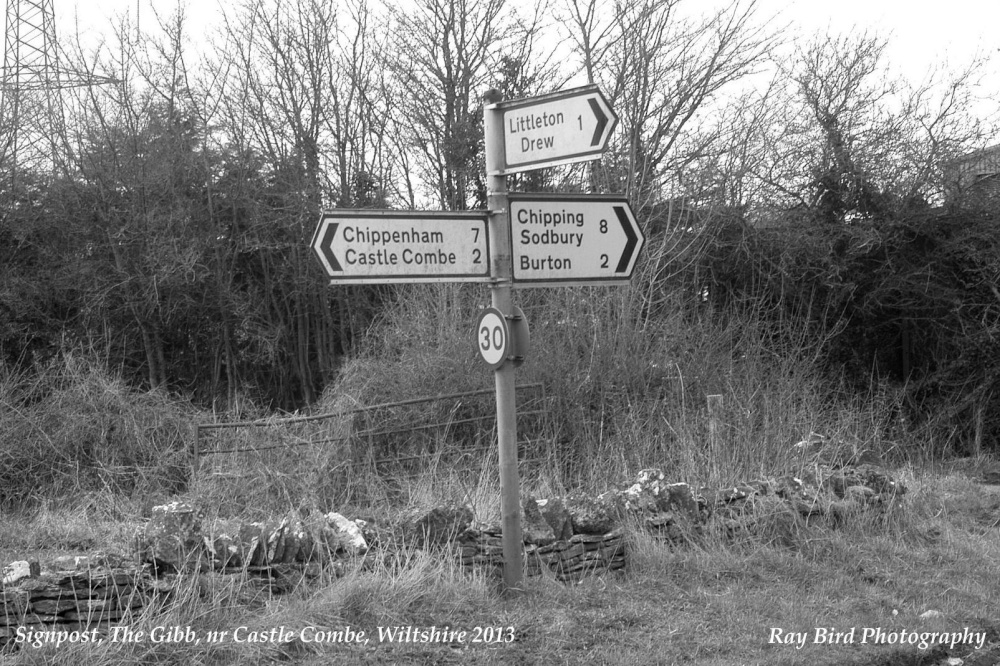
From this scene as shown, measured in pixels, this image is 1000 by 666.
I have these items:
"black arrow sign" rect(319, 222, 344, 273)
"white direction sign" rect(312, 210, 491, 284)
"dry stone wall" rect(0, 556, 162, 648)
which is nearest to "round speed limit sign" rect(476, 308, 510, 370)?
"white direction sign" rect(312, 210, 491, 284)

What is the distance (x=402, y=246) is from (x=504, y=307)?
64 centimetres

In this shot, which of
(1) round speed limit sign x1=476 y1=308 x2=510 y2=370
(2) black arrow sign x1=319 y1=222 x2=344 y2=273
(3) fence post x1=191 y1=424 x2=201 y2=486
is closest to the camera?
(2) black arrow sign x1=319 y1=222 x2=344 y2=273

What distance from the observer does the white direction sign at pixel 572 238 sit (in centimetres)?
534

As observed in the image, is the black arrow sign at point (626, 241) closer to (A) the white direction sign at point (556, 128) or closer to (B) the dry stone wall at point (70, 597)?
(A) the white direction sign at point (556, 128)

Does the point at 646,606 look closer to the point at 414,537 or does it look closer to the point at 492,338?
the point at 414,537

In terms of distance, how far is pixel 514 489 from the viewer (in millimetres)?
5406

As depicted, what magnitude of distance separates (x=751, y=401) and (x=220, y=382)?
10.2 meters

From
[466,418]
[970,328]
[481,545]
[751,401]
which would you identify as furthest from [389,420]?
[970,328]

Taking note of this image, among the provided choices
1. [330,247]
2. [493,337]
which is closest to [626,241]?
[493,337]

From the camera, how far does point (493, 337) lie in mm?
5355

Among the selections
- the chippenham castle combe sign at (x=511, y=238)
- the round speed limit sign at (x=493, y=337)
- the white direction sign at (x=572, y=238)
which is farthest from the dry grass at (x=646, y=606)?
the white direction sign at (x=572, y=238)

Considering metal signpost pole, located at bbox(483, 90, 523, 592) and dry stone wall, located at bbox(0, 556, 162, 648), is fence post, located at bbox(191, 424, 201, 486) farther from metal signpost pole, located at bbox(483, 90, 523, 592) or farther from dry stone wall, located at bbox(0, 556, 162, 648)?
metal signpost pole, located at bbox(483, 90, 523, 592)

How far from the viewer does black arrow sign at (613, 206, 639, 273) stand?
18.0 ft

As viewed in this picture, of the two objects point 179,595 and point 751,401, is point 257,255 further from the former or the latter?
point 179,595
